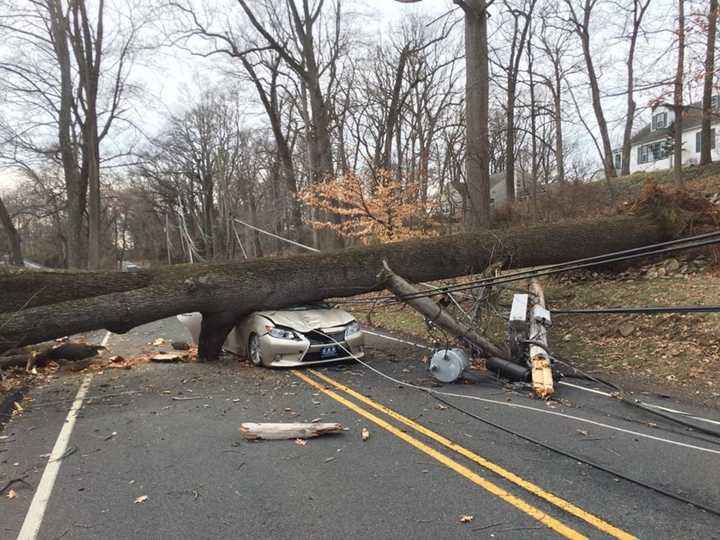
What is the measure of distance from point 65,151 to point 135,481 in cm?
2493

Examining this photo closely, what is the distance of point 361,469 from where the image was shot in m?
4.40

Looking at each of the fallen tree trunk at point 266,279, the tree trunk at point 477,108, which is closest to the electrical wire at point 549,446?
the fallen tree trunk at point 266,279

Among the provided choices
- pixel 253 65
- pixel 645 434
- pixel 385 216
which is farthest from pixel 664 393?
pixel 253 65

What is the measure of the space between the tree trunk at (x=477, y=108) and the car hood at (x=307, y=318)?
6.35 meters

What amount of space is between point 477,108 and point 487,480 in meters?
11.8

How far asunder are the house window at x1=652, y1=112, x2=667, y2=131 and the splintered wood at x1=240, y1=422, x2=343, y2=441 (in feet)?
150

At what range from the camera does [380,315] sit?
15203 millimetres

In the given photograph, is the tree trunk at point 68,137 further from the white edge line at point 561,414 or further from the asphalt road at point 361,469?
the white edge line at point 561,414

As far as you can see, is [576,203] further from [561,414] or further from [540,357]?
[561,414]

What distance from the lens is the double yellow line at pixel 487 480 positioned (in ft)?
11.0

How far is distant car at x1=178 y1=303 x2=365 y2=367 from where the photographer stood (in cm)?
849

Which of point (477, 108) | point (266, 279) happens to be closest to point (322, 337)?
point (266, 279)

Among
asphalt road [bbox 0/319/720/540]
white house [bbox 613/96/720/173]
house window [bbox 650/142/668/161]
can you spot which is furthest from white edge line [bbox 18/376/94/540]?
house window [bbox 650/142/668/161]

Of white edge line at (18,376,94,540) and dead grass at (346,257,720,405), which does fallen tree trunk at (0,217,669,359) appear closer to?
dead grass at (346,257,720,405)
